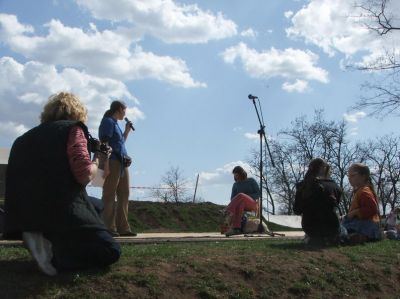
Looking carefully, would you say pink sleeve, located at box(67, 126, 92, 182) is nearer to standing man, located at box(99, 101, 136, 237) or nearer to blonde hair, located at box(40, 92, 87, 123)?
blonde hair, located at box(40, 92, 87, 123)

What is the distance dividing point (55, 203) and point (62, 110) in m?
0.85

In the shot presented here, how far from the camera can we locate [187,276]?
5020 millimetres

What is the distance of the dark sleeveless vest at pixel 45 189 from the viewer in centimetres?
452

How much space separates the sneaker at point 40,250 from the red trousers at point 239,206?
20.5 feet

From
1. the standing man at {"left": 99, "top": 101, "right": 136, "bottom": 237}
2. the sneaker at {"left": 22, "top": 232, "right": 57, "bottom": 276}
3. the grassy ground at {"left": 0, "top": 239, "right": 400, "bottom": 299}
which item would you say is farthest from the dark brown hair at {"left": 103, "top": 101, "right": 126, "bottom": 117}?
the sneaker at {"left": 22, "top": 232, "right": 57, "bottom": 276}

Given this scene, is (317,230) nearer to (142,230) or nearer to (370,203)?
(370,203)

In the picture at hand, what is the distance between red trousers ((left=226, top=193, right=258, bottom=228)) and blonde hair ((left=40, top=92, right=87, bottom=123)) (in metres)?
5.98

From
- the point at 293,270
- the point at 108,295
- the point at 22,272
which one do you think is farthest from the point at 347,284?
the point at 22,272

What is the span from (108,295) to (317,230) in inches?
148

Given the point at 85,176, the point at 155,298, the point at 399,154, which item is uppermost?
the point at 399,154

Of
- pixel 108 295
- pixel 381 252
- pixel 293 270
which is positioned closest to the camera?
pixel 108 295

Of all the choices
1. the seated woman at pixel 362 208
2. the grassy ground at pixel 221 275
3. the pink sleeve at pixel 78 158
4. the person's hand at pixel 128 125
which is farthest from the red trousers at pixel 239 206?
the pink sleeve at pixel 78 158

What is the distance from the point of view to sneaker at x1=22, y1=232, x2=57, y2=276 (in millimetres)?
4523

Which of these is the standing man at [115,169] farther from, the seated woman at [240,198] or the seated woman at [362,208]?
the seated woman at [362,208]
